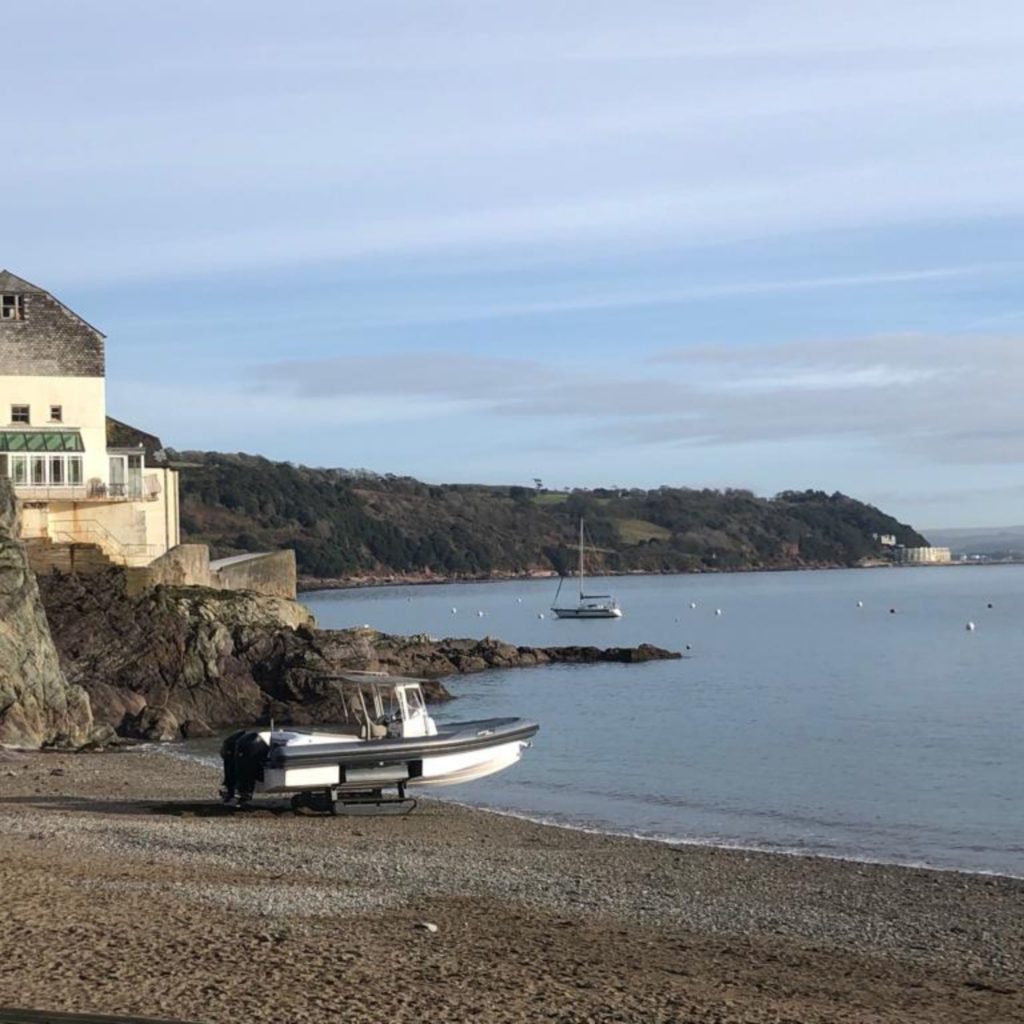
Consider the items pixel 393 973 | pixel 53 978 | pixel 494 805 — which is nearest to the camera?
pixel 53 978

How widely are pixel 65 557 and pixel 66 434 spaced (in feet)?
17.3

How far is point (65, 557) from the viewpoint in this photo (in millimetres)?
44531

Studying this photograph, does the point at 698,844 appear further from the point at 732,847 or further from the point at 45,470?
the point at 45,470

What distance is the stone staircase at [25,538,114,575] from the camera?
4378cm

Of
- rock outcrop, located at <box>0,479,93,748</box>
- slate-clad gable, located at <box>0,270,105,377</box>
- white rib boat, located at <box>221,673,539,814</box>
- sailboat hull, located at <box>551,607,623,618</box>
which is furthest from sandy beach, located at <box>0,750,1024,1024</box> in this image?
sailboat hull, located at <box>551,607,623,618</box>

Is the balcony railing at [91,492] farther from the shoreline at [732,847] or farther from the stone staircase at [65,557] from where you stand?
the shoreline at [732,847]

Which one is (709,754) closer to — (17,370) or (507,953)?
(507,953)

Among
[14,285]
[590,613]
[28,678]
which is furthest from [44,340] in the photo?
[590,613]

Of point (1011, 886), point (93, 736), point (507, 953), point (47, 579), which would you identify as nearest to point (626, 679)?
point (47, 579)

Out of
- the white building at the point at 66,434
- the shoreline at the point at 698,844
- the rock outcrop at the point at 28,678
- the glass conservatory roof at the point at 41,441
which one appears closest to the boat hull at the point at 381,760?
the shoreline at the point at 698,844

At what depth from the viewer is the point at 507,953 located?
1178 centimetres

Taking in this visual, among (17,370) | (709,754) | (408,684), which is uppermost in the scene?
(17,370)

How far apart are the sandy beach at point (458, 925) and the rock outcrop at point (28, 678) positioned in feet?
25.4

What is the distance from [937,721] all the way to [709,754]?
31.4ft
